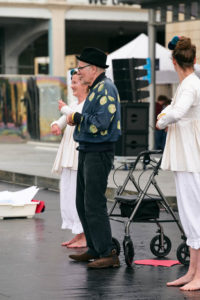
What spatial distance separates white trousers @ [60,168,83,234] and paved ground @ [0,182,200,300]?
27 cm

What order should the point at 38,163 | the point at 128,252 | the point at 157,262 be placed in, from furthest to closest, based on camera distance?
the point at 38,163
the point at 157,262
the point at 128,252

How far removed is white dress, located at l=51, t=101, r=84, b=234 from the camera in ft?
28.3

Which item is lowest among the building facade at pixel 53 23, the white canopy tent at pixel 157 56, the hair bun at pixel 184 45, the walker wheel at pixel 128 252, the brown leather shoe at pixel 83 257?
the brown leather shoe at pixel 83 257

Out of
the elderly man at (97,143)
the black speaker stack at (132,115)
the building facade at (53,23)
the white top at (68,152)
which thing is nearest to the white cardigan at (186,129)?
the elderly man at (97,143)

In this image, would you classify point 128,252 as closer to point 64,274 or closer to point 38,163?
point 64,274

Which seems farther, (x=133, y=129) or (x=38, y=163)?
(x=38, y=163)

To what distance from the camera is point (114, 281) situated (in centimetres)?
687

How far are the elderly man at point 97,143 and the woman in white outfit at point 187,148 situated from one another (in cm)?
80

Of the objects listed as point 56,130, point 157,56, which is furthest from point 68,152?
point 157,56

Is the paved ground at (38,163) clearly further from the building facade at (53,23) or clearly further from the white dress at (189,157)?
the building facade at (53,23)

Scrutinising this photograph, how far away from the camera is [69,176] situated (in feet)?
28.6

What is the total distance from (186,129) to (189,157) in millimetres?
218

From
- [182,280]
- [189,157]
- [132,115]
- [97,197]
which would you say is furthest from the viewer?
[132,115]

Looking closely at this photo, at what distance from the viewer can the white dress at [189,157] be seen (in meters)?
6.43
